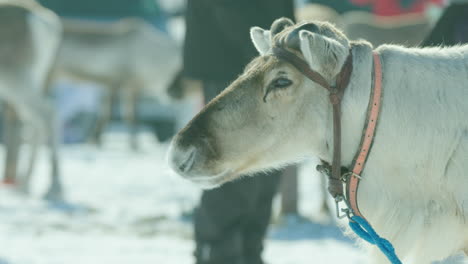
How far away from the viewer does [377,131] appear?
197 centimetres

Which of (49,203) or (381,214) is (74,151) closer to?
(49,203)

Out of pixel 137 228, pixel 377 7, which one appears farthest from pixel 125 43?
pixel 137 228

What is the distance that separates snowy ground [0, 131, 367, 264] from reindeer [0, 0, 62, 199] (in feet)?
1.20

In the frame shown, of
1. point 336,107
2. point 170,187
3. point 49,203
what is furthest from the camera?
point 170,187

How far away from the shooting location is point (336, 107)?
1952 mm

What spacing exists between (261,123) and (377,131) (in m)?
0.32

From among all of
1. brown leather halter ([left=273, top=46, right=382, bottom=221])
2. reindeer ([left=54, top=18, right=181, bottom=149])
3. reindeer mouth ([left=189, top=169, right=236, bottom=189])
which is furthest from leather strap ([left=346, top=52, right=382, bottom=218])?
reindeer ([left=54, top=18, right=181, bottom=149])

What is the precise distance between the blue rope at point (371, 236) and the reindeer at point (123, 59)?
7573 mm

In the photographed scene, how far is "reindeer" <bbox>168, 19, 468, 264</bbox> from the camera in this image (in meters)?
1.96

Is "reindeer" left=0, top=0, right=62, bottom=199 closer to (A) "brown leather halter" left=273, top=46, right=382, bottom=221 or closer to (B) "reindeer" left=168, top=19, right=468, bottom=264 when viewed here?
(B) "reindeer" left=168, top=19, right=468, bottom=264

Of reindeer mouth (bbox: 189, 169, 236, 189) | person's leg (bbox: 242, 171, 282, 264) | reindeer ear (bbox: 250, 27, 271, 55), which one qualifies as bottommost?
person's leg (bbox: 242, 171, 282, 264)

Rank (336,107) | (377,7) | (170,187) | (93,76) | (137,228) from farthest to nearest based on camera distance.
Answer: (377,7)
(93,76)
(170,187)
(137,228)
(336,107)

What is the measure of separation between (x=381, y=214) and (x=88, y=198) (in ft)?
14.7

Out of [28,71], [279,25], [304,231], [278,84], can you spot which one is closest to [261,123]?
[278,84]
